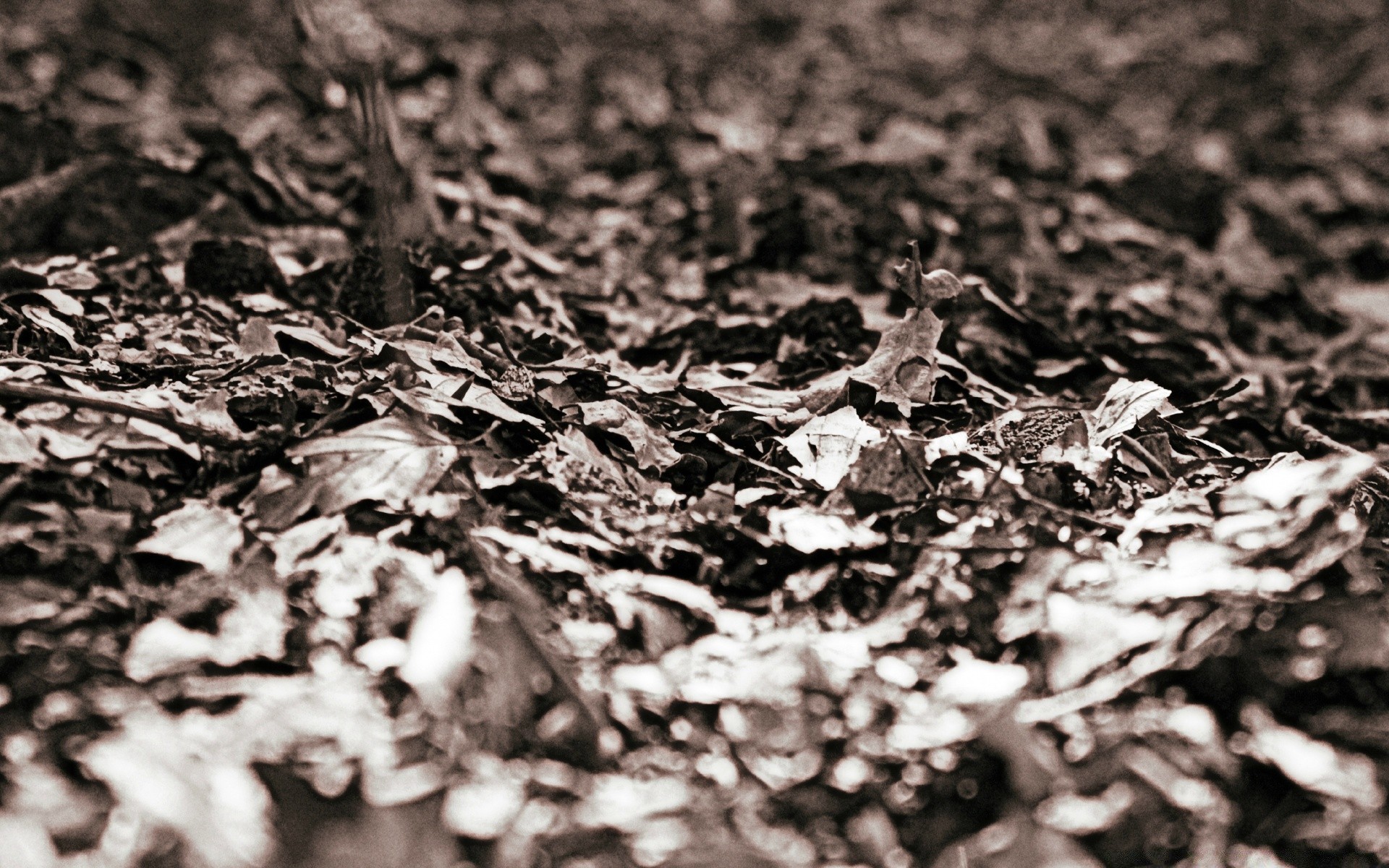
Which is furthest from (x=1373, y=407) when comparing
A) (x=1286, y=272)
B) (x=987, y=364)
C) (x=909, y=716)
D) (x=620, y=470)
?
(x=620, y=470)

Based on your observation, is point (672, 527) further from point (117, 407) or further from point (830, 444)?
point (117, 407)

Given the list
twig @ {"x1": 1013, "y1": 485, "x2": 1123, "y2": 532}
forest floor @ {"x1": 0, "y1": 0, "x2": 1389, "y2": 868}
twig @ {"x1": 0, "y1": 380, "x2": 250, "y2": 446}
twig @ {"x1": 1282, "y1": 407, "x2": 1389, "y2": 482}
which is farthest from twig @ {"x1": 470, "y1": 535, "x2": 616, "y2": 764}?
twig @ {"x1": 1282, "y1": 407, "x2": 1389, "y2": 482}

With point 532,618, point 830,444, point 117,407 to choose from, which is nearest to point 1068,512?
point 830,444

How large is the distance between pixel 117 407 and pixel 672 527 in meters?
0.89

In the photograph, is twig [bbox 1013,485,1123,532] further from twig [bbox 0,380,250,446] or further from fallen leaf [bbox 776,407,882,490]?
twig [bbox 0,380,250,446]

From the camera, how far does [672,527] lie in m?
1.53

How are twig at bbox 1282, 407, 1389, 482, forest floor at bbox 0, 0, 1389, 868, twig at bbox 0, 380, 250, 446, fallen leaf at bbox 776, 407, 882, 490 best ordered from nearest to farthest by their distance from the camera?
forest floor at bbox 0, 0, 1389, 868 < twig at bbox 0, 380, 250, 446 < fallen leaf at bbox 776, 407, 882, 490 < twig at bbox 1282, 407, 1389, 482

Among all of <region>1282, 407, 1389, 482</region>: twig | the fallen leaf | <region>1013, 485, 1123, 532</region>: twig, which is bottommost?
<region>1282, 407, 1389, 482</region>: twig

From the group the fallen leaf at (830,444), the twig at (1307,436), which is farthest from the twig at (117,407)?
the twig at (1307,436)

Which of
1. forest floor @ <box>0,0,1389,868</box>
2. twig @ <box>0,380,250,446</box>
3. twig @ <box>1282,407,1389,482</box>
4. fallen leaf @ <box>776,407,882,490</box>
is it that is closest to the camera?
forest floor @ <box>0,0,1389,868</box>

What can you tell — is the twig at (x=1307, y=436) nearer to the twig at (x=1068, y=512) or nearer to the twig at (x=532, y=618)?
the twig at (x=1068, y=512)

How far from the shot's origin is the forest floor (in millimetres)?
1209

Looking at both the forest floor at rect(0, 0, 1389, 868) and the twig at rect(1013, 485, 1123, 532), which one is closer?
the forest floor at rect(0, 0, 1389, 868)

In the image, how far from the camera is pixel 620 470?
1.62m
